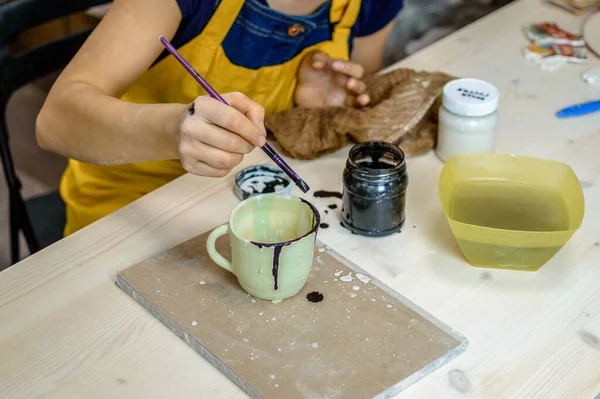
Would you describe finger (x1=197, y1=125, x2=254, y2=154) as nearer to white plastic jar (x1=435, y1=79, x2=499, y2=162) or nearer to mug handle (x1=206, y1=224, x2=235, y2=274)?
mug handle (x1=206, y1=224, x2=235, y2=274)

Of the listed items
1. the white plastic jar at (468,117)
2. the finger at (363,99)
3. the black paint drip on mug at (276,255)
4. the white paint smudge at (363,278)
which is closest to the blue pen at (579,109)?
the white plastic jar at (468,117)

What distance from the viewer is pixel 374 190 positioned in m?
0.94

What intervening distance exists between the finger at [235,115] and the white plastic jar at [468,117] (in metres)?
0.35

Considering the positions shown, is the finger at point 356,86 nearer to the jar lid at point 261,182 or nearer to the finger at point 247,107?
the jar lid at point 261,182

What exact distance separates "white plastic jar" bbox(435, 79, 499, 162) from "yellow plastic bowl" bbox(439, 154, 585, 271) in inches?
3.0

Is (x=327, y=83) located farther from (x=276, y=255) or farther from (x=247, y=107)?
(x=276, y=255)

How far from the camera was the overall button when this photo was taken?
125 cm

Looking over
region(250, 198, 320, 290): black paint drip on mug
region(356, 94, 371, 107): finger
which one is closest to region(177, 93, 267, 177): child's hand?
region(250, 198, 320, 290): black paint drip on mug

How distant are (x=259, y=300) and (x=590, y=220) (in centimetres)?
49

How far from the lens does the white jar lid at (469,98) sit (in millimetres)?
1060

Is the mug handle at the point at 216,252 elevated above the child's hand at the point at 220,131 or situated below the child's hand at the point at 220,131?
below

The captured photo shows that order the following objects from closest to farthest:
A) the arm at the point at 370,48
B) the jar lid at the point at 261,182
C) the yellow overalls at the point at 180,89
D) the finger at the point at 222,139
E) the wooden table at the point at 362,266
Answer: the wooden table at the point at 362,266
the finger at the point at 222,139
the jar lid at the point at 261,182
the yellow overalls at the point at 180,89
the arm at the point at 370,48

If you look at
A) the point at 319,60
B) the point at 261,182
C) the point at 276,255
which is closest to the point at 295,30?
the point at 319,60

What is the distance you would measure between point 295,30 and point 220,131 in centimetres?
46
